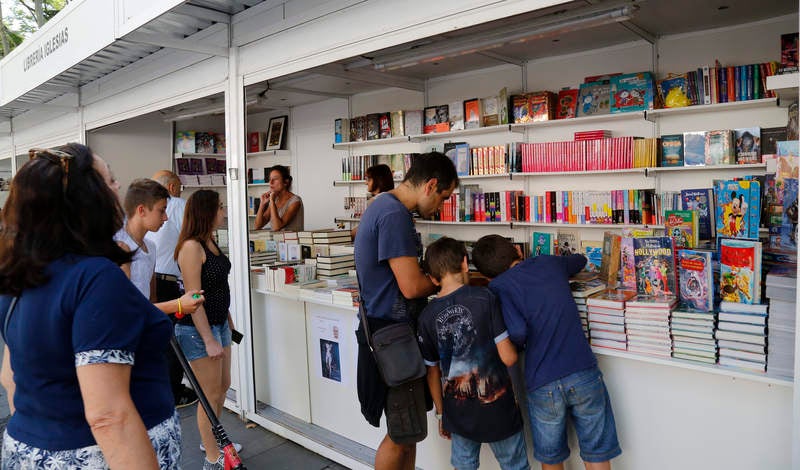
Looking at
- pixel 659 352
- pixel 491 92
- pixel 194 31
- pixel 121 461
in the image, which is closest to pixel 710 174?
pixel 491 92

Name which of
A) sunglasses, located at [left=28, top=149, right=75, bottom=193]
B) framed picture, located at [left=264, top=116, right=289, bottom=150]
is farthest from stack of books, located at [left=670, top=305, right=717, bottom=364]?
framed picture, located at [left=264, top=116, right=289, bottom=150]

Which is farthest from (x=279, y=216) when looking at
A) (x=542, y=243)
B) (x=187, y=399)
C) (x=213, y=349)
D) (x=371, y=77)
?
(x=542, y=243)

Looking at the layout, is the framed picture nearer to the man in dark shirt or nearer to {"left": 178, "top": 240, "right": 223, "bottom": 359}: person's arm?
{"left": 178, "top": 240, "right": 223, "bottom": 359}: person's arm

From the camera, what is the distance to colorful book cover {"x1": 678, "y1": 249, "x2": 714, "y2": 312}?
213 centimetres

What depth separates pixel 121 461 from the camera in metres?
1.16

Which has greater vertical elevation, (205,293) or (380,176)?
(380,176)

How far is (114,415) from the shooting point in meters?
1.14

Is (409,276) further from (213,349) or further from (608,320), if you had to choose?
(213,349)

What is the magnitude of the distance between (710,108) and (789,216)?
2.80m

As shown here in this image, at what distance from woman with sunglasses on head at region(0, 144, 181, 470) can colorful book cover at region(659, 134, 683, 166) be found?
14.7ft

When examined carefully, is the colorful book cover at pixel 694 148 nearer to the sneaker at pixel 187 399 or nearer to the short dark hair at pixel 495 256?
the short dark hair at pixel 495 256

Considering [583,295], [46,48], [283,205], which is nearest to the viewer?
[583,295]

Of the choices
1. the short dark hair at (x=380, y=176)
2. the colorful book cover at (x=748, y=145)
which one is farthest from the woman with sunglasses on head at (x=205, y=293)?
the colorful book cover at (x=748, y=145)

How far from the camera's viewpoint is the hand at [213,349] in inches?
118
